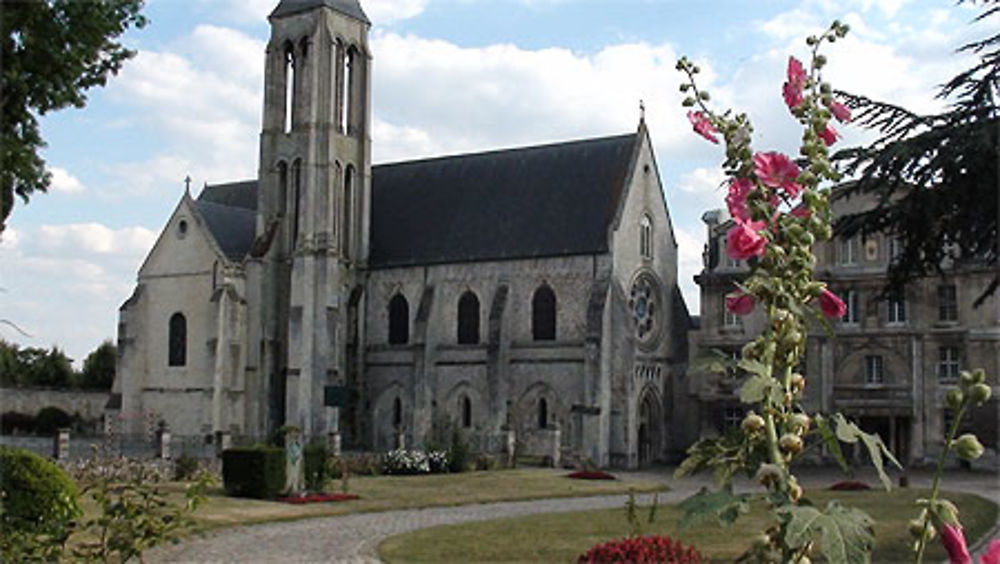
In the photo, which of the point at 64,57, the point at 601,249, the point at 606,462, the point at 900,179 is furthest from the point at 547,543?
the point at 601,249

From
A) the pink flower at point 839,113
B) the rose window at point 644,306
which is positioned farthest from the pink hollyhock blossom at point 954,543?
the rose window at point 644,306

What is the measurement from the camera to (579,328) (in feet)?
139

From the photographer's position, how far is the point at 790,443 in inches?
118

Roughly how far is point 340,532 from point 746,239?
1746cm

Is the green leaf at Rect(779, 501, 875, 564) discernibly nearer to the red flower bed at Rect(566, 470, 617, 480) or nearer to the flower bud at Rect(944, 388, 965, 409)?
the flower bud at Rect(944, 388, 965, 409)

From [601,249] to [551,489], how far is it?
46.3 ft

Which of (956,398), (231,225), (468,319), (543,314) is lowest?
(956,398)

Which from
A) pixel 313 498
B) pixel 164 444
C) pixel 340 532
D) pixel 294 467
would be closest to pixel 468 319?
pixel 164 444

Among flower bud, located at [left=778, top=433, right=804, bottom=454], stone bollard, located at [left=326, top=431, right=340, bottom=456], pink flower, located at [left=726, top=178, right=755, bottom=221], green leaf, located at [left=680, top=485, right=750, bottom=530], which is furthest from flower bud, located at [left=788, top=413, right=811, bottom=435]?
stone bollard, located at [left=326, top=431, right=340, bottom=456]

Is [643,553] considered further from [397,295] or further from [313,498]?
[397,295]

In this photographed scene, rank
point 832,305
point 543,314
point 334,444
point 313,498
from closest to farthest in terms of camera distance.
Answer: point 832,305
point 313,498
point 334,444
point 543,314

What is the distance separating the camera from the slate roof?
47.0 m

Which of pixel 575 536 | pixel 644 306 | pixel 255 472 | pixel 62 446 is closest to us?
pixel 575 536

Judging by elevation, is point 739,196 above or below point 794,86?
below
